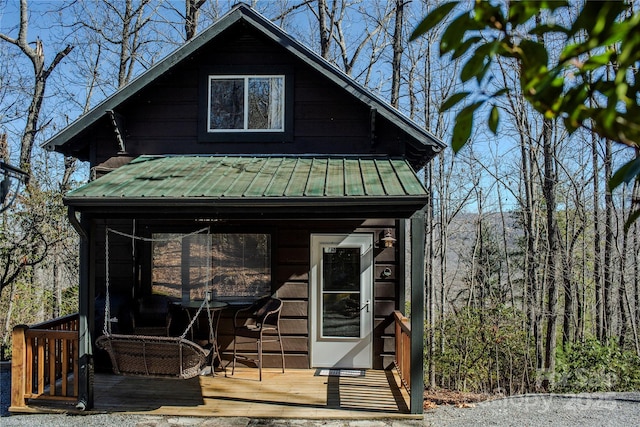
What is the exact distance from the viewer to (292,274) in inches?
287

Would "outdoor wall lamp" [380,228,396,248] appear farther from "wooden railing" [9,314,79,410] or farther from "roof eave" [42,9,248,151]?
"wooden railing" [9,314,79,410]

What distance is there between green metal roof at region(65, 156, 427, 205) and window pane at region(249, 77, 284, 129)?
522mm

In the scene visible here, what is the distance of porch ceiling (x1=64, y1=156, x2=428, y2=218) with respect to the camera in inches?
205

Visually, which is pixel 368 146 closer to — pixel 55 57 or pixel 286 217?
pixel 286 217

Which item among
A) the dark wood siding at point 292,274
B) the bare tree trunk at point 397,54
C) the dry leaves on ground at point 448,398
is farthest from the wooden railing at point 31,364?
the bare tree trunk at point 397,54

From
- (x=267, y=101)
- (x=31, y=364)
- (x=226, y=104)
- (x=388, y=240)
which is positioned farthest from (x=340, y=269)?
(x=31, y=364)

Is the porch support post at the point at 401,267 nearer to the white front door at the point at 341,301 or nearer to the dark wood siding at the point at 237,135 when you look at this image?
the white front door at the point at 341,301

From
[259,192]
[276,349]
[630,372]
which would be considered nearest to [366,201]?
[259,192]

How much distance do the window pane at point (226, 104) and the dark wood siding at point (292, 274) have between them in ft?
4.54

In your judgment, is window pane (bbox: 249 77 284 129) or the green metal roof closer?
the green metal roof

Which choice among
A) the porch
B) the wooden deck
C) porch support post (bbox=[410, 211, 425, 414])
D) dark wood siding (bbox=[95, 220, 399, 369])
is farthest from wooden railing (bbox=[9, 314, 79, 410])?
porch support post (bbox=[410, 211, 425, 414])

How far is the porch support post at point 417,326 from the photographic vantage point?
533 centimetres

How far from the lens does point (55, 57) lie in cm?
1403

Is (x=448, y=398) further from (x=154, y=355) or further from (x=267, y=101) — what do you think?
(x=267, y=101)
